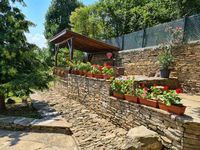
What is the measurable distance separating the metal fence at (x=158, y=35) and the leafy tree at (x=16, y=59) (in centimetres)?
463

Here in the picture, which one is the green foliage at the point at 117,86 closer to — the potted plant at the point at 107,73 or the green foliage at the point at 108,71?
the potted plant at the point at 107,73

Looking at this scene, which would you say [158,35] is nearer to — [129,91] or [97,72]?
[97,72]

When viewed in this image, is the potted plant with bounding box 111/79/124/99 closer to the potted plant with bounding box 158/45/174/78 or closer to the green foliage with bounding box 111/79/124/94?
the green foliage with bounding box 111/79/124/94

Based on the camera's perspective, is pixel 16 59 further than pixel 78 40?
No

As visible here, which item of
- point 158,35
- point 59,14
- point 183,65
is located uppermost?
point 59,14

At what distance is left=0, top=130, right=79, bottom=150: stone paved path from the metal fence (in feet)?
17.0

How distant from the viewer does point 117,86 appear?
5742 mm

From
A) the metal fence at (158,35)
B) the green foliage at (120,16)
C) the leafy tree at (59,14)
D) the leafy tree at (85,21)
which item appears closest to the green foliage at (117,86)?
the metal fence at (158,35)

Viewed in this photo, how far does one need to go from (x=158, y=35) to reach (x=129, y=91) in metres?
4.77

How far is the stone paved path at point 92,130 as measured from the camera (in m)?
4.52

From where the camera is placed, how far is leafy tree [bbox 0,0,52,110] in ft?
22.4

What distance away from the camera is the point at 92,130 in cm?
532

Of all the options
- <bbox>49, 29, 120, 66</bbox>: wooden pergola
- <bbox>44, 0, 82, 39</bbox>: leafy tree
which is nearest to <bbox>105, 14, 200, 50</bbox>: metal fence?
<bbox>49, 29, 120, 66</bbox>: wooden pergola

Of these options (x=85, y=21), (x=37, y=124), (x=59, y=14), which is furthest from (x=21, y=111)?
(x=59, y=14)
